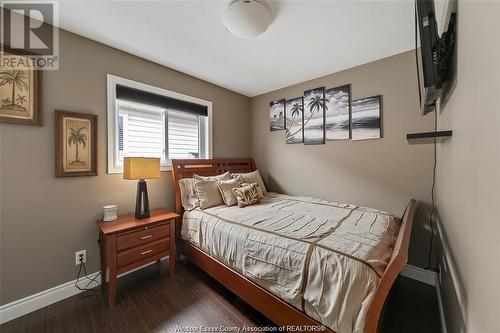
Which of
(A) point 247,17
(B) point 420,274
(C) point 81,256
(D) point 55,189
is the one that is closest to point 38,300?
(C) point 81,256

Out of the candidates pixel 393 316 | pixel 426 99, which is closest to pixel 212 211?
pixel 393 316

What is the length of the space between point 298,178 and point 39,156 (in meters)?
3.01

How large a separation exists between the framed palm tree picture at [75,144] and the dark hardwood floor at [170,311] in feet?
3.85

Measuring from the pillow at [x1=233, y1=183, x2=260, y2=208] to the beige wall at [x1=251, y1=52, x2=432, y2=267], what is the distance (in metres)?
0.90

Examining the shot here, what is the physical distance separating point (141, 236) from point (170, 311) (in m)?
0.71

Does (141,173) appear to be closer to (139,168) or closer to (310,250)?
(139,168)

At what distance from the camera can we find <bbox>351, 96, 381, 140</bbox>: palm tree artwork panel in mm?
2414

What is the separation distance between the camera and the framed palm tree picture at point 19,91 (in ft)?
5.10

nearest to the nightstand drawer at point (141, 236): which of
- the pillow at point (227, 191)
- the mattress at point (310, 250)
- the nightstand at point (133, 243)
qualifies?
the nightstand at point (133, 243)

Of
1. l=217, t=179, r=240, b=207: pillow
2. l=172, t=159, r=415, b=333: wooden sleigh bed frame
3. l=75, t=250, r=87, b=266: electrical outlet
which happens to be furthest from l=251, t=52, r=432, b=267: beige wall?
l=75, t=250, r=87, b=266: electrical outlet

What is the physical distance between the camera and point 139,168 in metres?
2.01

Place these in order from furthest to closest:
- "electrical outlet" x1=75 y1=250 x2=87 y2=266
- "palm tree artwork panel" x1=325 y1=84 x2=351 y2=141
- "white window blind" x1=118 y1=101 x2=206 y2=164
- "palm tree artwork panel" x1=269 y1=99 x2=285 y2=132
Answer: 1. "palm tree artwork panel" x1=269 y1=99 x2=285 y2=132
2. "palm tree artwork panel" x1=325 y1=84 x2=351 y2=141
3. "white window blind" x1=118 y1=101 x2=206 y2=164
4. "electrical outlet" x1=75 y1=250 x2=87 y2=266

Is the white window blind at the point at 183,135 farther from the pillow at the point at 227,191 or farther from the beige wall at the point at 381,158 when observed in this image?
the beige wall at the point at 381,158

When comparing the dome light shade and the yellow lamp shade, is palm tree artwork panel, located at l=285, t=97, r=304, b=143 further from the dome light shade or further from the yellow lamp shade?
the yellow lamp shade
